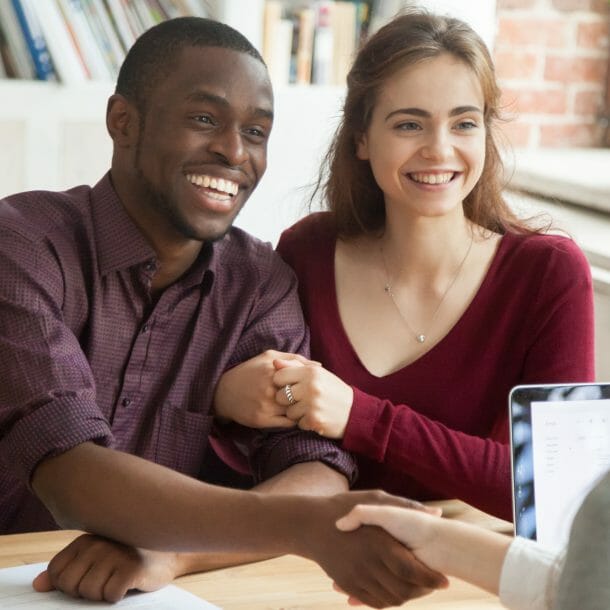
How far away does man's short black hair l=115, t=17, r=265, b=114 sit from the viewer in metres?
1.75

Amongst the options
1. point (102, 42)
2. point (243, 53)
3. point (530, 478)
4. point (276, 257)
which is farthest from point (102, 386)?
point (102, 42)

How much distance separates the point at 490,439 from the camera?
184 cm

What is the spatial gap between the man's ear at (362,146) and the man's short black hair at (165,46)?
28 centimetres

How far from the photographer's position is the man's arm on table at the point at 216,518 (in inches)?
50.6

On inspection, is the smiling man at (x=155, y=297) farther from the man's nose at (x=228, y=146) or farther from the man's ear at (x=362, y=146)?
the man's ear at (x=362, y=146)

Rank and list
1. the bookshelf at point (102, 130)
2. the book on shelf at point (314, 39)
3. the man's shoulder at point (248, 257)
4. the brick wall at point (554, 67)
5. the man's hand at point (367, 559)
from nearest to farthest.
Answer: the man's hand at point (367, 559)
the man's shoulder at point (248, 257)
the bookshelf at point (102, 130)
the book on shelf at point (314, 39)
the brick wall at point (554, 67)

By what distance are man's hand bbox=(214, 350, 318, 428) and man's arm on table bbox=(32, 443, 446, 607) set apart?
0.89 ft

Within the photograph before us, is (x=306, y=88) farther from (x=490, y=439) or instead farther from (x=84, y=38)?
(x=490, y=439)

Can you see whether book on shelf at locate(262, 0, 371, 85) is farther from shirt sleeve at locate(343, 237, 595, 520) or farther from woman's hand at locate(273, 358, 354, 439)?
woman's hand at locate(273, 358, 354, 439)

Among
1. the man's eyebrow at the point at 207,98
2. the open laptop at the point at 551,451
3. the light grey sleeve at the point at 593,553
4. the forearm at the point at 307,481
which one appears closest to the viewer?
the light grey sleeve at the point at 593,553

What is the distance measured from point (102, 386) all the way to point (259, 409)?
219 millimetres

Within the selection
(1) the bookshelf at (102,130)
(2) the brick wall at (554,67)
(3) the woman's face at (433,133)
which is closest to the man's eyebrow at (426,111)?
(3) the woman's face at (433,133)

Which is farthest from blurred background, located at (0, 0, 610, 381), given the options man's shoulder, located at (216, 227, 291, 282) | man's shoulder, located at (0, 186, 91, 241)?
man's shoulder, located at (0, 186, 91, 241)

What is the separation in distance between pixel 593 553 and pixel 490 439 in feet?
3.63
